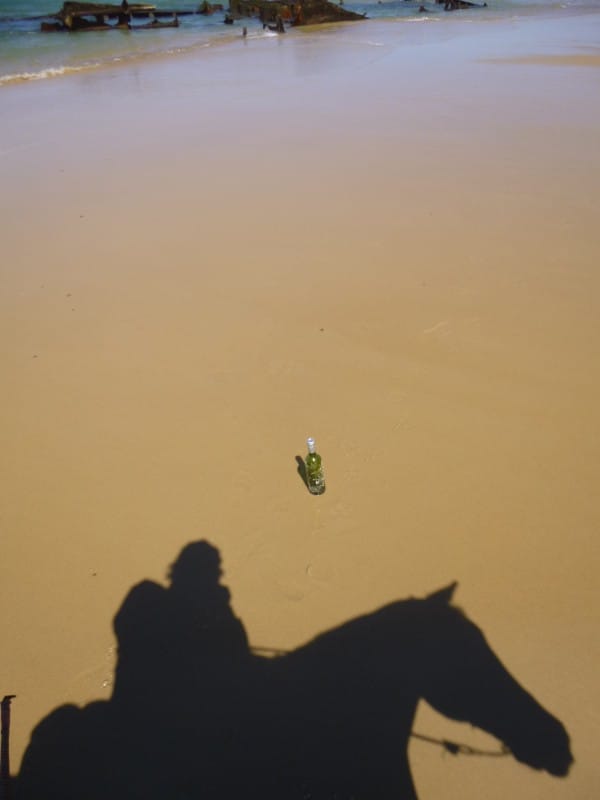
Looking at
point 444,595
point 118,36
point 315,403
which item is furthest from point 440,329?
point 118,36

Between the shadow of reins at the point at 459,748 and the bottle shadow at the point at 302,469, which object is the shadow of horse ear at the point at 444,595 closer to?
the shadow of reins at the point at 459,748

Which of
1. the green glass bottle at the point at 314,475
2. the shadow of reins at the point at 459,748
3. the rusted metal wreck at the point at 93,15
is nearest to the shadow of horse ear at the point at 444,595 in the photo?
the shadow of reins at the point at 459,748

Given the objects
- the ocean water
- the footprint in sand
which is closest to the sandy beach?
the footprint in sand

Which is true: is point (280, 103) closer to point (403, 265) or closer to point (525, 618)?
point (403, 265)

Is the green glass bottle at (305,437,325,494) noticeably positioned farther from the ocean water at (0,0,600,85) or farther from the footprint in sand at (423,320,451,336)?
the ocean water at (0,0,600,85)

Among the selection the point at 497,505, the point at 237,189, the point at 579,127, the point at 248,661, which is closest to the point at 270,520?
the point at 248,661
